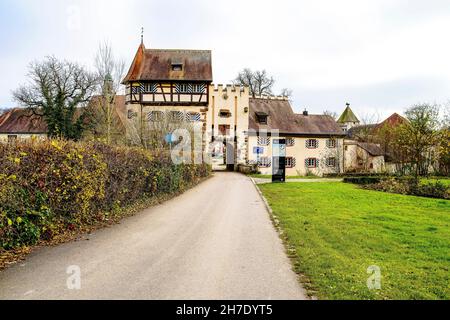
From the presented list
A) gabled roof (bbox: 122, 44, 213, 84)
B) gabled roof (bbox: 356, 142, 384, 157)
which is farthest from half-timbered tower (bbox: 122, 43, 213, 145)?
gabled roof (bbox: 356, 142, 384, 157)

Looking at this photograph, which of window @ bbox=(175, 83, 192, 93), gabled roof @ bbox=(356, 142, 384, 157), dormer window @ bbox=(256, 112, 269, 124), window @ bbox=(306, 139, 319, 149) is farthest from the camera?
gabled roof @ bbox=(356, 142, 384, 157)

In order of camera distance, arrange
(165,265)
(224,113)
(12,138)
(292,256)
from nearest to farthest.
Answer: (165,265)
(292,256)
(12,138)
(224,113)

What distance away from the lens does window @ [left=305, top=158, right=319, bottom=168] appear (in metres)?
43.5

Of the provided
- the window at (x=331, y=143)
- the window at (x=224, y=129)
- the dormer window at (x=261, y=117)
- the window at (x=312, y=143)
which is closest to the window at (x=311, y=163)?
A: the window at (x=312, y=143)

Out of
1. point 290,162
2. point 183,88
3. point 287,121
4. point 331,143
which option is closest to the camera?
point 183,88

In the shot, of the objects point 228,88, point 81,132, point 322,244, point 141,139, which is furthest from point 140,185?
point 81,132

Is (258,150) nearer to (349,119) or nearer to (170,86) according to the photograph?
(170,86)

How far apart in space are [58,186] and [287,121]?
38228 millimetres

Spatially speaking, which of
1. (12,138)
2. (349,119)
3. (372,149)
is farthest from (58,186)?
(349,119)

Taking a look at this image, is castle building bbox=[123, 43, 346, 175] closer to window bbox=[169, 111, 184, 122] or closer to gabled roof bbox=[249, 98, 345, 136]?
gabled roof bbox=[249, 98, 345, 136]

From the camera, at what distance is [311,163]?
43.6 metres

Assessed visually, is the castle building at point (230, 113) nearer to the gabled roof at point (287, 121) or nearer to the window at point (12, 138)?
the gabled roof at point (287, 121)

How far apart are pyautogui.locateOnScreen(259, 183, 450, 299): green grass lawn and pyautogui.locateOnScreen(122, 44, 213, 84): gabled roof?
86.0 feet

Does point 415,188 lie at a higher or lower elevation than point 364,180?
lower
